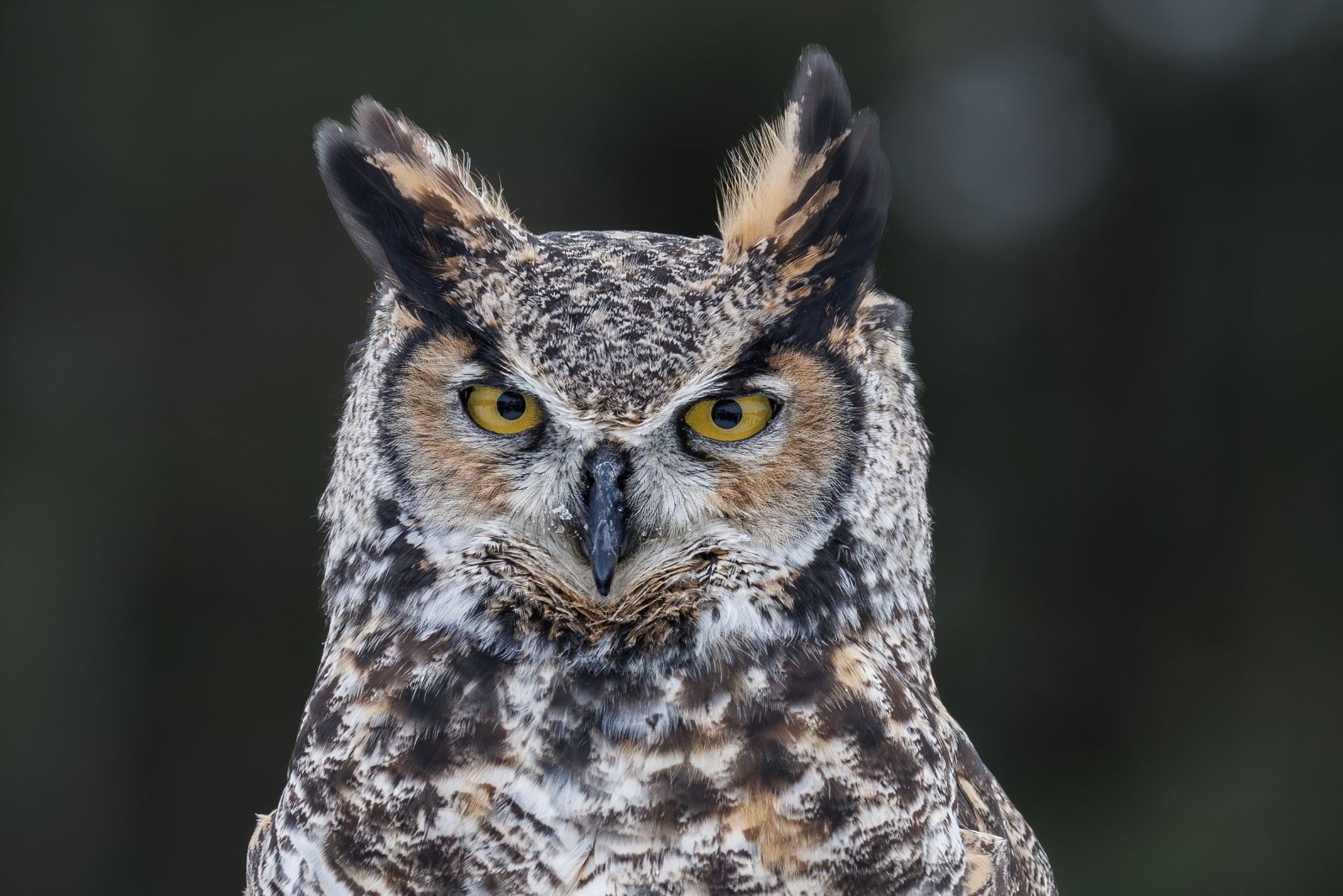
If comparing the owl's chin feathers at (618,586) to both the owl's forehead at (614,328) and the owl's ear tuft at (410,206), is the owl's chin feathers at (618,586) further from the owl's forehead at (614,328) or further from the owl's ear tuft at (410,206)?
the owl's ear tuft at (410,206)

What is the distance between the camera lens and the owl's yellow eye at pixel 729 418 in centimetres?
118

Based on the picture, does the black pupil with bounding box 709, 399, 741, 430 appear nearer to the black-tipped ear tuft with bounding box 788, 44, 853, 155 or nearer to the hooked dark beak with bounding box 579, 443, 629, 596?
the hooked dark beak with bounding box 579, 443, 629, 596

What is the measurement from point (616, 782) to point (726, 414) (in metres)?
0.35

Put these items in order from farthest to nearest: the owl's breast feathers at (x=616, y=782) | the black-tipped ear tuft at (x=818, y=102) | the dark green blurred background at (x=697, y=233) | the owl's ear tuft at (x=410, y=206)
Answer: the dark green blurred background at (x=697, y=233) → the black-tipped ear tuft at (x=818, y=102) → the owl's ear tuft at (x=410, y=206) → the owl's breast feathers at (x=616, y=782)

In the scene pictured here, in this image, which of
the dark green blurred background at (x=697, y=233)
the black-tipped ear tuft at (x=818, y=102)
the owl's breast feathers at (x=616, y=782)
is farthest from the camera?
the dark green blurred background at (x=697, y=233)

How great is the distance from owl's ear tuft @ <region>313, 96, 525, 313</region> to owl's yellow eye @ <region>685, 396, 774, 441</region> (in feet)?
0.80

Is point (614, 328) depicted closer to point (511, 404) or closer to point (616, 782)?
point (511, 404)

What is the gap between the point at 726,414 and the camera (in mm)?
1188

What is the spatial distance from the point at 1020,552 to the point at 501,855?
343 cm

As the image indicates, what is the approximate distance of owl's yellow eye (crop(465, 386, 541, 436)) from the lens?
1.18 meters

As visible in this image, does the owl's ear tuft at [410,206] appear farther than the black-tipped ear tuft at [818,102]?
No

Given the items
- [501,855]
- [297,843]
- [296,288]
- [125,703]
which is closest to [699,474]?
[501,855]

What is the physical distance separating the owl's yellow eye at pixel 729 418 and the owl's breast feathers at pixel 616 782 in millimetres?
209

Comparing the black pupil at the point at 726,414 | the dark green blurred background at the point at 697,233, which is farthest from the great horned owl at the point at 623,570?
the dark green blurred background at the point at 697,233
